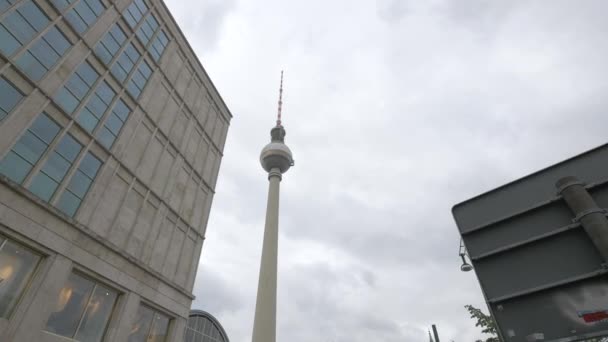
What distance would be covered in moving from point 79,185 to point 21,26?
8.94 metres

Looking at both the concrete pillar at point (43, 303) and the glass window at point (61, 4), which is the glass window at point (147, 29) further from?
the concrete pillar at point (43, 303)

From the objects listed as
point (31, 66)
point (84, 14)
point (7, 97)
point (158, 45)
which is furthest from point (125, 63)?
point (7, 97)

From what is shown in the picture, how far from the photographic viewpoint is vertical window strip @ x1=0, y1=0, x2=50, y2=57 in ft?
58.3

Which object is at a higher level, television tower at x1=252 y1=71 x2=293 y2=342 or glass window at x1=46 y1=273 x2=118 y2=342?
television tower at x1=252 y1=71 x2=293 y2=342

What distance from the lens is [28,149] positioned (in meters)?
18.0

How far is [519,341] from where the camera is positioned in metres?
4.07

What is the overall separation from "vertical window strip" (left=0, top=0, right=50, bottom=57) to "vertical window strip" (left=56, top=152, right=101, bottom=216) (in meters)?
6.65

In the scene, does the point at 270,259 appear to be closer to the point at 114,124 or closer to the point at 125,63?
the point at 114,124

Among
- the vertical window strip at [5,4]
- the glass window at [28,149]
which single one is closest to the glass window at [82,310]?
the glass window at [28,149]

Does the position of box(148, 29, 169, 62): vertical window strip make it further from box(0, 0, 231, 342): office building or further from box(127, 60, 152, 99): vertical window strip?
box(127, 60, 152, 99): vertical window strip

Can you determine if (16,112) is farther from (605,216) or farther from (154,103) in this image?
(605,216)

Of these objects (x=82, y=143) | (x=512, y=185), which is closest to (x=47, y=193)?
(x=82, y=143)

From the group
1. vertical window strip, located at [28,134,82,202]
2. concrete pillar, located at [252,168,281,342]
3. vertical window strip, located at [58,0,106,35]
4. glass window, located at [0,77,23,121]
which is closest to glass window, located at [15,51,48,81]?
glass window, located at [0,77,23,121]

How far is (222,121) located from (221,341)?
1211 inches
